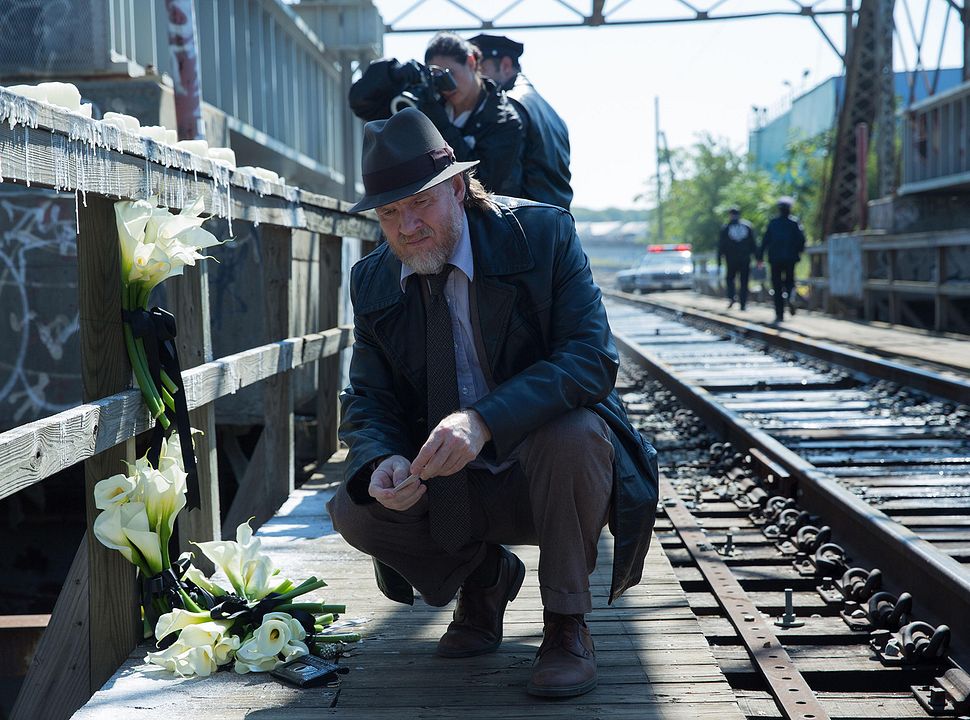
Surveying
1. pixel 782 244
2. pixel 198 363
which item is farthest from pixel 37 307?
pixel 782 244

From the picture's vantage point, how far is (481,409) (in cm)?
283

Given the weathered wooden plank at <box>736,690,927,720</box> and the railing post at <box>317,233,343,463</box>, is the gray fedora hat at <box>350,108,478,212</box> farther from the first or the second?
the railing post at <box>317,233,343,463</box>

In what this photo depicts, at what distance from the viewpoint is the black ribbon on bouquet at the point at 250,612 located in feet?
10.4

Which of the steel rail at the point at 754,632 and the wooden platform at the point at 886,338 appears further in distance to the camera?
the wooden platform at the point at 886,338

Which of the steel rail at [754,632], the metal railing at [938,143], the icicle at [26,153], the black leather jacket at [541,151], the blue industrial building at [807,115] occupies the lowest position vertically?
the steel rail at [754,632]

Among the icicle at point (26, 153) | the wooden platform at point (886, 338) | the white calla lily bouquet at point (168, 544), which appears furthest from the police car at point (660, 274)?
the icicle at point (26, 153)

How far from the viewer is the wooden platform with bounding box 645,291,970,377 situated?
11.0 m

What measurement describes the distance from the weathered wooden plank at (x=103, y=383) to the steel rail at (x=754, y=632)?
1793mm

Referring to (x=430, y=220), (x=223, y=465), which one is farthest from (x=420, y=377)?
(x=223, y=465)

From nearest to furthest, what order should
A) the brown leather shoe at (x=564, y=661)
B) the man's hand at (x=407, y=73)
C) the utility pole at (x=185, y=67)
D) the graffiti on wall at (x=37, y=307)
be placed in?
1. the brown leather shoe at (x=564, y=661)
2. the man's hand at (x=407, y=73)
3. the utility pole at (x=185, y=67)
4. the graffiti on wall at (x=37, y=307)

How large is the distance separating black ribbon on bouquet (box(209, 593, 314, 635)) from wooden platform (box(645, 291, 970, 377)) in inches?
306

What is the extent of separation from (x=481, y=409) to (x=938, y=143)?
767 inches

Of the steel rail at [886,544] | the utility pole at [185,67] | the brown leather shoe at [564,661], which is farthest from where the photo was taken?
the utility pole at [185,67]

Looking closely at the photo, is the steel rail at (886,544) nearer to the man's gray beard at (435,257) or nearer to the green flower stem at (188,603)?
the man's gray beard at (435,257)
